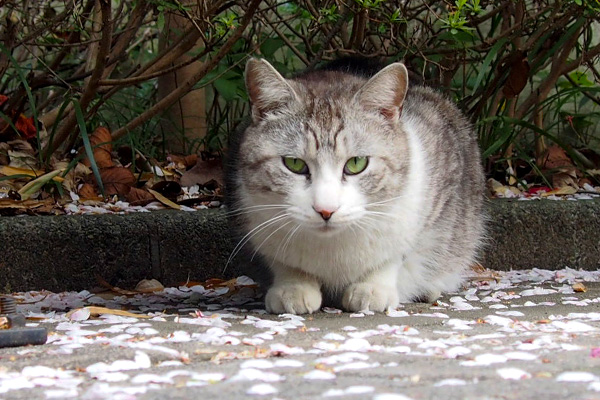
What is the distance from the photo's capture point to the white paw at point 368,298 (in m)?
2.81

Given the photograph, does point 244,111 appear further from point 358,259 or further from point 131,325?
point 131,325

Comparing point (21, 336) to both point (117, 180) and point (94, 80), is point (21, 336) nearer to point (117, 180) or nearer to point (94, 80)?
point (94, 80)

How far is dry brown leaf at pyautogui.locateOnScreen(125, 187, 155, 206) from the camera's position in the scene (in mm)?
3854

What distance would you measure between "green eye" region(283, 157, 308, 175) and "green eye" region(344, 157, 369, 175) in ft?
0.43

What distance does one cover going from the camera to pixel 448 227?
3.17 metres

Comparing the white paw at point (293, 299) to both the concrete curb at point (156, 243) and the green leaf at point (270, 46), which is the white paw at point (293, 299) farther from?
the green leaf at point (270, 46)

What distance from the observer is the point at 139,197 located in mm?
3885

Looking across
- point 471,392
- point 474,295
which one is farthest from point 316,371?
point 474,295

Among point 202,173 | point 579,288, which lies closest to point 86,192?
point 202,173

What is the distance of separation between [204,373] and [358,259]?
1.16 meters

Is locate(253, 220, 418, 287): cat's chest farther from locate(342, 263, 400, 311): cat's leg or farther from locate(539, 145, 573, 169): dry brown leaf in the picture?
locate(539, 145, 573, 169): dry brown leaf

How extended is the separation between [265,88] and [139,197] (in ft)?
4.18

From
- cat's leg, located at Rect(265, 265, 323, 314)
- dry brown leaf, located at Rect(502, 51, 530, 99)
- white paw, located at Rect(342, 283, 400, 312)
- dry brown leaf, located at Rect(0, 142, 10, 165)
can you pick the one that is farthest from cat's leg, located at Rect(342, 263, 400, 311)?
dry brown leaf, located at Rect(0, 142, 10, 165)

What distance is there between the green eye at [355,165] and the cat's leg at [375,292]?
0.41 m
